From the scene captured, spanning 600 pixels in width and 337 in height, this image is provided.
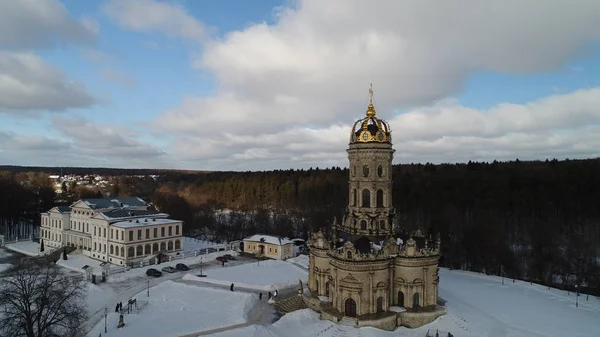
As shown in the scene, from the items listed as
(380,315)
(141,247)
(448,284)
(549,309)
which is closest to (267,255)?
(141,247)

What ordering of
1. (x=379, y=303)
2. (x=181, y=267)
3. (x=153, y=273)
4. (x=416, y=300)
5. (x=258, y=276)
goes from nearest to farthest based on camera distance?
Result: (x=379, y=303) → (x=416, y=300) → (x=258, y=276) → (x=153, y=273) → (x=181, y=267)

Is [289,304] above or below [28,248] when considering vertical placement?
above

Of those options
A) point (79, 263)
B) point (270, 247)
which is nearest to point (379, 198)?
point (270, 247)

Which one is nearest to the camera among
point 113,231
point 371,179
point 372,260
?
point 372,260

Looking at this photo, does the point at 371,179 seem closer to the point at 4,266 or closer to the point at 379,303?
the point at 379,303

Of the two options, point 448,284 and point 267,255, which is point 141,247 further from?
point 448,284

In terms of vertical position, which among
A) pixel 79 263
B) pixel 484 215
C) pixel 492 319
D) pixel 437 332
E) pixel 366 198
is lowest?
pixel 79 263

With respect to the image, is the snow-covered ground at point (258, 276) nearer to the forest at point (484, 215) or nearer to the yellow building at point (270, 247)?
the yellow building at point (270, 247)

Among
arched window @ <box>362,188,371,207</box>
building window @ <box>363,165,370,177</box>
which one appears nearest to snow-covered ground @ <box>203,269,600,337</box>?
arched window @ <box>362,188,371,207</box>
